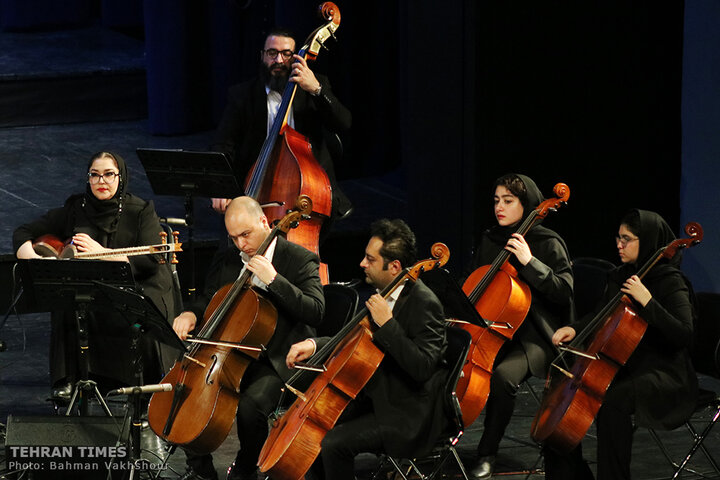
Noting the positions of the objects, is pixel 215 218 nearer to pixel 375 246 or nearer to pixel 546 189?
pixel 546 189

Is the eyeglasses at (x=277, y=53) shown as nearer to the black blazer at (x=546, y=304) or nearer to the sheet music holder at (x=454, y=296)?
the black blazer at (x=546, y=304)

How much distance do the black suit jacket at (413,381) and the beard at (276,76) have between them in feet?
6.23

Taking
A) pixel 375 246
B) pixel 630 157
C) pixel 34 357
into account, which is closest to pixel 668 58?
pixel 630 157

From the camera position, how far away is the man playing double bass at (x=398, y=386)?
15.5ft

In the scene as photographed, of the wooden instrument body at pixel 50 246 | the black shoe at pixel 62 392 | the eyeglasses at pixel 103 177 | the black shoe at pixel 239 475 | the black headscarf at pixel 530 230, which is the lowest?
the black shoe at pixel 239 475

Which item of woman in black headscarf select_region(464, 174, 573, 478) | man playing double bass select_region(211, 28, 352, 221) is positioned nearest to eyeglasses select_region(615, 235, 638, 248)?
woman in black headscarf select_region(464, 174, 573, 478)

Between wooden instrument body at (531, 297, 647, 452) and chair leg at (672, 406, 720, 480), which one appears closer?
wooden instrument body at (531, 297, 647, 452)

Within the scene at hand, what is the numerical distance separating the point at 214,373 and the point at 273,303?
1.31ft

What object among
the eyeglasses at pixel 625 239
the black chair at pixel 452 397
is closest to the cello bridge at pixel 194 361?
the black chair at pixel 452 397

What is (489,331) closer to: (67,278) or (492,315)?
(492,315)

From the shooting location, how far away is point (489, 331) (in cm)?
533

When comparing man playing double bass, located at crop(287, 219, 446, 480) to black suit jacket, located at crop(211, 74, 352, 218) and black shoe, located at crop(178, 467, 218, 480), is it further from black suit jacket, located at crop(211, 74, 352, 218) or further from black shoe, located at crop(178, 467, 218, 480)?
black suit jacket, located at crop(211, 74, 352, 218)

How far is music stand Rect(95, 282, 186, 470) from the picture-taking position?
4.68 meters

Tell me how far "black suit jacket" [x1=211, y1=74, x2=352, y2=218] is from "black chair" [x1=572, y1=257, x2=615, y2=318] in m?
1.26
